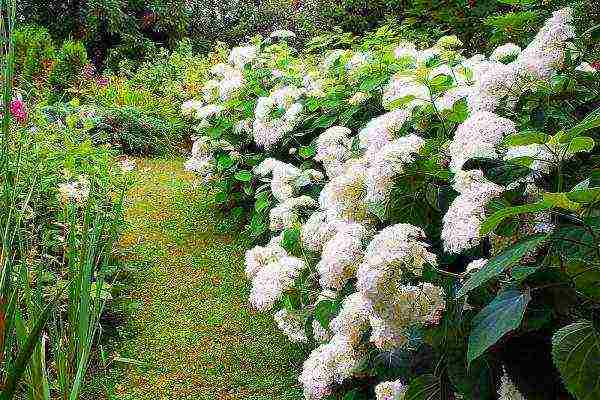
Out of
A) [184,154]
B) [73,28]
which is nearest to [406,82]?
[184,154]

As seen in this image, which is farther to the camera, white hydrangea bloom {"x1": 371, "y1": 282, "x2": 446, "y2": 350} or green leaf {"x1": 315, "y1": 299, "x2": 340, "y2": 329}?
green leaf {"x1": 315, "y1": 299, "x2": 340, "y2": 329}

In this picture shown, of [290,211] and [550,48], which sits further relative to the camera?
[290,211]

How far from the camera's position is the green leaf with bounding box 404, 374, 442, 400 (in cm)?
153

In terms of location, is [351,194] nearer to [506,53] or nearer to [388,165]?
[388,165]

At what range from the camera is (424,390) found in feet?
5.04

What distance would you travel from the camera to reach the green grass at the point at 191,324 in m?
2.89

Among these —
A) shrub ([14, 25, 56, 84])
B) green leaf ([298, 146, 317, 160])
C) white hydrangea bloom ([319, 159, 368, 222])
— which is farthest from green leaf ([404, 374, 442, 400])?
shrub ([14, 25, 56, 84])

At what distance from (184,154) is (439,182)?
5.02 metres

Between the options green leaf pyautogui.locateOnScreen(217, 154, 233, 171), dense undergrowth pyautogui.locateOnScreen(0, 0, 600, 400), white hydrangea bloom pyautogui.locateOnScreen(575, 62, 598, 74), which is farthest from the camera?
green leaf pyautogui.locateOnScreen(217, 154, 233, 171)

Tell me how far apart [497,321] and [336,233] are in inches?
41.2

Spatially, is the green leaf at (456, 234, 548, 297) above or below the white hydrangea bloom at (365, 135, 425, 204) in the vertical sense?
above

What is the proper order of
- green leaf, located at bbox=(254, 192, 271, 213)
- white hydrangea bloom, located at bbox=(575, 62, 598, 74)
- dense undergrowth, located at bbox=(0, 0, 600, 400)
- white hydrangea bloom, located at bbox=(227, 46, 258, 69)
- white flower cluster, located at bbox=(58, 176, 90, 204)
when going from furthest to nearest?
white hydrangea bloom, located at bbox=(227, 46, 258, 69), green leaf, located at bbox=(254, 192, 271, 213), white flower cluster, located at bbox=(58, 176, 90, 204), white hydrangea bloom, located at bbox=(575, 62, 598, 74), dense undergrowth, located at bbox=(0, 0, 600, 400)

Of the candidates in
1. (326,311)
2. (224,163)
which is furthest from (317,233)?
(224,163)

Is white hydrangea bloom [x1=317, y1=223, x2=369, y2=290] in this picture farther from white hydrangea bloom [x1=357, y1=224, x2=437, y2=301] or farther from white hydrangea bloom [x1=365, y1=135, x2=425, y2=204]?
white hydrangea bloom [x1=357, y1=224, x2=437, y2=301]
